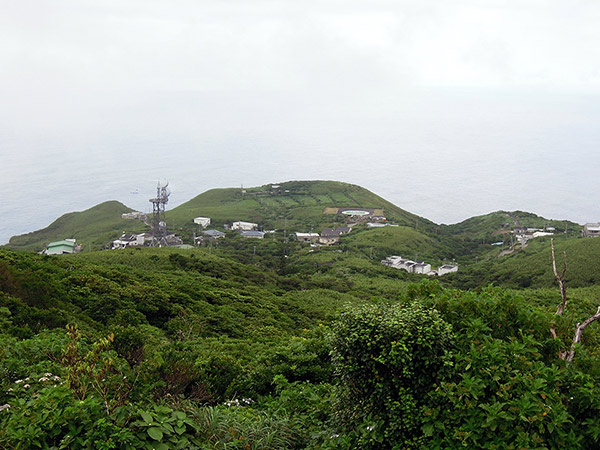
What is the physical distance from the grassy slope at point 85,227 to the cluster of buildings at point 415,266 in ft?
129

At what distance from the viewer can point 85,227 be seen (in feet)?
295

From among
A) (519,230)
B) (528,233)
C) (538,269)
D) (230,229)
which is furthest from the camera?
(230,229)

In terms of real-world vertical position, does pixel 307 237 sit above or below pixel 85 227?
below

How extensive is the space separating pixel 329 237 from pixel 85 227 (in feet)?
162

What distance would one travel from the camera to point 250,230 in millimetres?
77000

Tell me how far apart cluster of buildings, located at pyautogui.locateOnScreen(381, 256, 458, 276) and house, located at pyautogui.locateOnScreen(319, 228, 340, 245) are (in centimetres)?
1111

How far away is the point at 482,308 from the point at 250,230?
72107 millimetres

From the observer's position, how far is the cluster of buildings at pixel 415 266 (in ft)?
Answer: 186

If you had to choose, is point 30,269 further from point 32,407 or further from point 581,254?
point 581,254

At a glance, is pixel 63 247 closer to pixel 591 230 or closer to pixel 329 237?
pixel 329 237

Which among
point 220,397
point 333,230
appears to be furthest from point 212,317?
point 333,230

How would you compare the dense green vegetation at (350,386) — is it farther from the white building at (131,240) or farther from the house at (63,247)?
the house at (63,247)

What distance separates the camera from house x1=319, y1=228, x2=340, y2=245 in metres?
69.1

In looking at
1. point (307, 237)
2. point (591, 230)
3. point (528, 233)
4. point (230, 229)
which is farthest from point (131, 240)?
point (591, 230)
